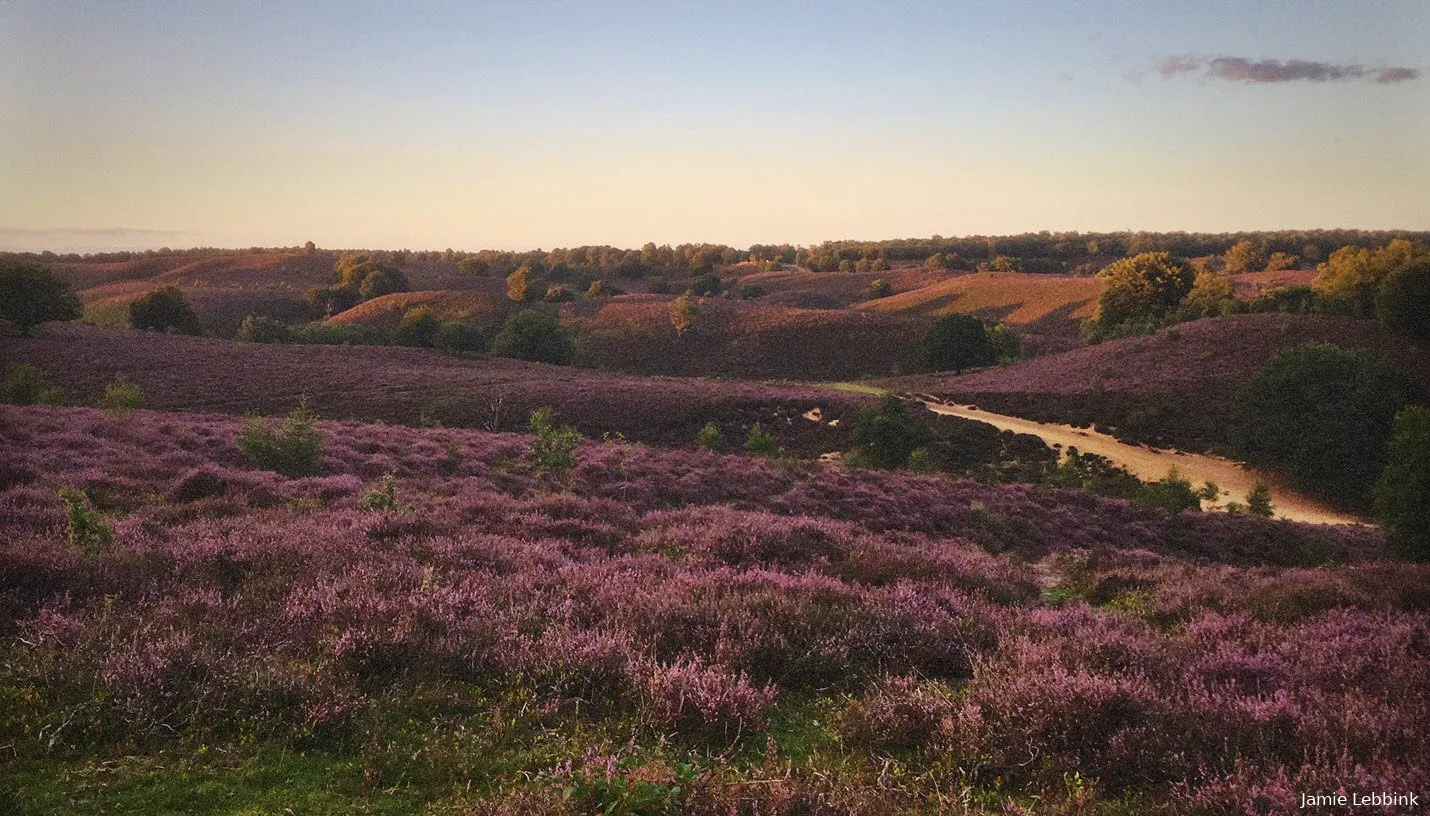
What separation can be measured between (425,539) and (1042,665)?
290 inches

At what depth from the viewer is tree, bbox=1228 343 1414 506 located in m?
35.5

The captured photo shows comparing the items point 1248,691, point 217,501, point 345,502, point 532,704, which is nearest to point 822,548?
point 1248,691

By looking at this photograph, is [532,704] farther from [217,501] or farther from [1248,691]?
[217,501]

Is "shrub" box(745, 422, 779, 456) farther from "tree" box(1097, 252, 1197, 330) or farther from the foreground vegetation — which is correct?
"tree" box(1097, 252, 1197, 330)

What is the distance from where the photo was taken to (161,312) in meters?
68.5

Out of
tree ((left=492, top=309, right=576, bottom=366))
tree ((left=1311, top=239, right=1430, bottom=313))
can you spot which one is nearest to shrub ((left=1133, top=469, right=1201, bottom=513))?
tree ((left=1311, top=239, right=1430, bottom=313))

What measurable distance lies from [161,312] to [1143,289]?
341 ft

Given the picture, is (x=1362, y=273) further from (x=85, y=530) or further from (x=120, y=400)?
(x=120, y=400)

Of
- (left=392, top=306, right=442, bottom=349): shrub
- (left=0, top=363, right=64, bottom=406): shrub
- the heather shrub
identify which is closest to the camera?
the heather shrub

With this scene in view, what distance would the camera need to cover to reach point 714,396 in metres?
45.2

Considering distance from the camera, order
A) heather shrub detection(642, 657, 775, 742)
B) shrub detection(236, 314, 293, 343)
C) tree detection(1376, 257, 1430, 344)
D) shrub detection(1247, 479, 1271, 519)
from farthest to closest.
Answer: shrub detection(236, 314, 293, 343)
tree detection(1376, 257, 1430, 344)
shrub detection(1247, 479, 1271, 519)
heather shrub detection(642, 657, 775, 742)

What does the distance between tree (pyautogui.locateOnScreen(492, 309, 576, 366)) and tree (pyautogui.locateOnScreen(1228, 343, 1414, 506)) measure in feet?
187

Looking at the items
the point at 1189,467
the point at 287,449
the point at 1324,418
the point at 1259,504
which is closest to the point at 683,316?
the point at 1189,467

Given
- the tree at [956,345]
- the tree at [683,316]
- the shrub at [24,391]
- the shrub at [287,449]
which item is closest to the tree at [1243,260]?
the tree at [956,345]
